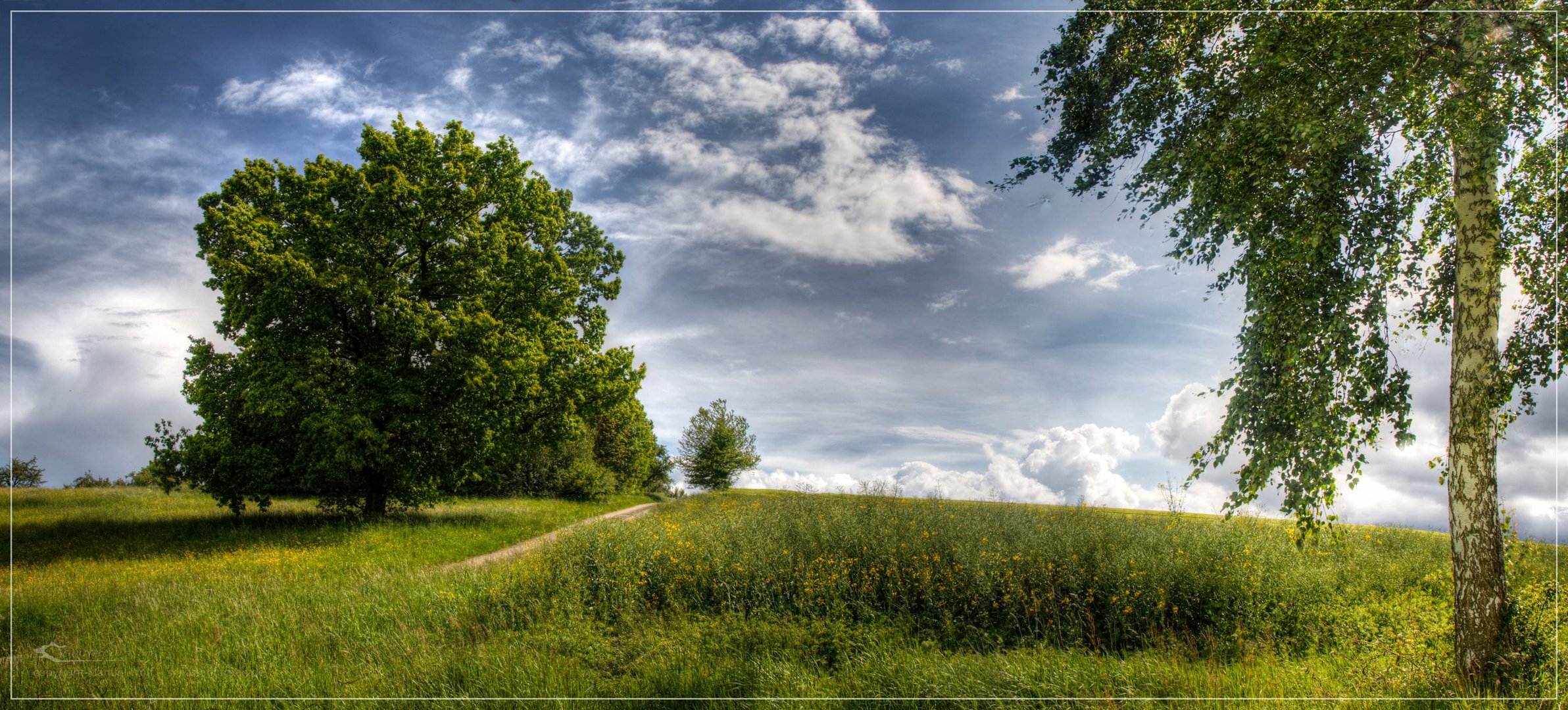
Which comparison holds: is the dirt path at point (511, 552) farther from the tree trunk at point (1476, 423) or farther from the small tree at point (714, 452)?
the small tree at point (714, 452)

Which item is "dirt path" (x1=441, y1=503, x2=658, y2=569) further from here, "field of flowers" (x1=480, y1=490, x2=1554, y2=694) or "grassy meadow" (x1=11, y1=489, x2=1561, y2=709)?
"field of flowers" (x1=480, y1=490, x2=1554, y2=694)

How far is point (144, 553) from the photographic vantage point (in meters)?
13.8

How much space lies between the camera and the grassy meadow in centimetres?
643

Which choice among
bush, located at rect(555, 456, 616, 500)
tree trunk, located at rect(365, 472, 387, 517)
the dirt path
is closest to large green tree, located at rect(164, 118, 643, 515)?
tree trunk, located at rect(365, 472, 387, 517)

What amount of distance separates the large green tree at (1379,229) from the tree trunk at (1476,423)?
1 cm

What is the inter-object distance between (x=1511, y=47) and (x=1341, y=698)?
5.81 meters

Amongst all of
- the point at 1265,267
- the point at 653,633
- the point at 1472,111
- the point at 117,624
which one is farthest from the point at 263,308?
the point at 1472,111

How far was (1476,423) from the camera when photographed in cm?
578

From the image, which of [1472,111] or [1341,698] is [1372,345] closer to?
[1472,111]

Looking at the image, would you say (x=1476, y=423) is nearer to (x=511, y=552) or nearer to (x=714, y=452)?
(x=511, y=552)

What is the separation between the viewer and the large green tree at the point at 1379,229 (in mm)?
5711

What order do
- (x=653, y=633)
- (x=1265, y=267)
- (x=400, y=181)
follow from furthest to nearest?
(x=400, y=181)
(x=653, y=633)
(x=1265, y=267)

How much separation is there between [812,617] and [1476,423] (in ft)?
23.1

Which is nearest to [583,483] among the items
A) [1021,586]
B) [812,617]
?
[812,617]
